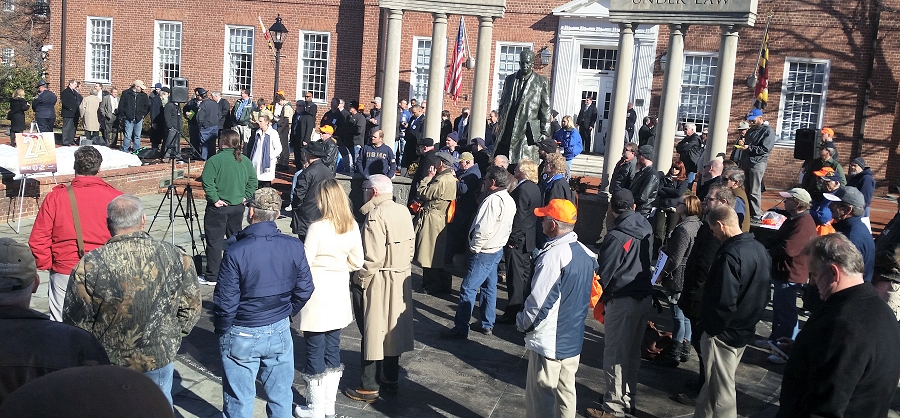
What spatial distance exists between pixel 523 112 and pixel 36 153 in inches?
287

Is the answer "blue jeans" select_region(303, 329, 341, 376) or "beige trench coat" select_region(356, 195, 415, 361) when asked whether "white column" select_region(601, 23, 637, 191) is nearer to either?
"beige trench coat" select_region(356, 195, 415, 361)

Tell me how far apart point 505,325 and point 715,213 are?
3488 mm

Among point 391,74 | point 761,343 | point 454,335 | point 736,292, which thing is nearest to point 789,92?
point 391,74

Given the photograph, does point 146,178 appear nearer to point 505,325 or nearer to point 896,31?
point 505,325

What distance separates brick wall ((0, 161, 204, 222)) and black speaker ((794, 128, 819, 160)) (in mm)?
10748

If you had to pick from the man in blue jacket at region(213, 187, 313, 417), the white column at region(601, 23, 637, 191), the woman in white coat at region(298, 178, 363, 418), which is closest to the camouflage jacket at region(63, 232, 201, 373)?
the man in blue jacket at region(213, 187, 313, 417)

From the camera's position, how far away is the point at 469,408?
679 cm

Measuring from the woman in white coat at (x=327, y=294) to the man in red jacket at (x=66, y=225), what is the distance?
149 cm

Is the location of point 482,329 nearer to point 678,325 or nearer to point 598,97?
point 678,325

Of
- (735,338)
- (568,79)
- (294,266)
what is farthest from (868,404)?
(568,79)

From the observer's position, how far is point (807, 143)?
12922mm

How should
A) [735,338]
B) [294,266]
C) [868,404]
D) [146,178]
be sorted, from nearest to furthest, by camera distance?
1. [868,404]
2. [294,266]
3. [735,338]
4. [146,178]

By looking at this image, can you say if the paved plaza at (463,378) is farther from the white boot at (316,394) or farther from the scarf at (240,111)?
the scarf at (240,111)

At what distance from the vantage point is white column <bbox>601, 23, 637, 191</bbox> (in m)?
14.6
